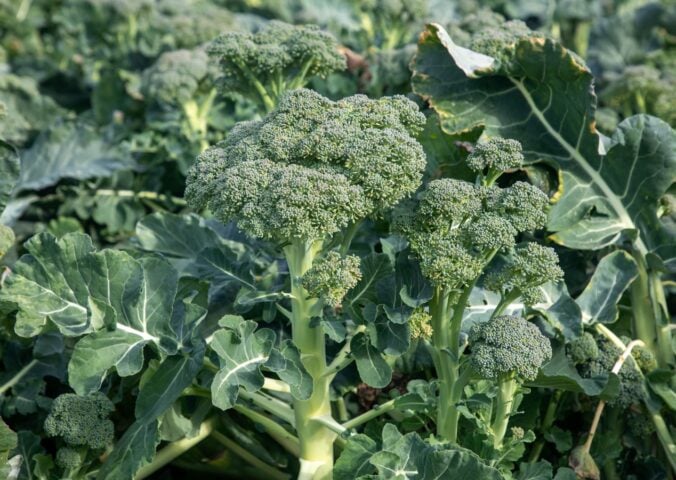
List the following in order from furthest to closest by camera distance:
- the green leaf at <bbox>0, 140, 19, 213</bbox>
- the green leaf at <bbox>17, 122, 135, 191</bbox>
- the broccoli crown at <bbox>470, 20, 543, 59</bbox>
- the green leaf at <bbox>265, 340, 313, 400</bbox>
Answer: the green leaf at <bbox>17, 122, 135, 191</bbox> < the broccoli crown at <bbox>470, 20, 543, 59</bbox> < the green leaf at <bbox>0, 140, 19, 213</bbox> < the green leaf at <bbox>265, 340, 313, 400</bbox>

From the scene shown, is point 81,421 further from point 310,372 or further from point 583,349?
point 583,349

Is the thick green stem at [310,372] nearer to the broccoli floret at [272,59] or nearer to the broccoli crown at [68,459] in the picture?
the broccoli crown at [68,459]

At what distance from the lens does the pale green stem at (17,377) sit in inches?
110

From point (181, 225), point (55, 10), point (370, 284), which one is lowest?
point (55, 10)

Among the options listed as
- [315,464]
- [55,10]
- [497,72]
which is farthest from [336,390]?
[55,10]

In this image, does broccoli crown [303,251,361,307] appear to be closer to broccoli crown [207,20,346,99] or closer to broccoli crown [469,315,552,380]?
broccoli crown [469,315,552,380]

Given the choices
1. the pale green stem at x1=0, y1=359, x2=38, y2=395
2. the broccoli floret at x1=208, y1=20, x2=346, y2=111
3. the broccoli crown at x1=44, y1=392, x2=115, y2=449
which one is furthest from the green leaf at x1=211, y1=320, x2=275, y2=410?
the broccoli floret at x1=208, y1=20, x2=346, y2=111

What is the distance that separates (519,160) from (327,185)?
1.60 feet

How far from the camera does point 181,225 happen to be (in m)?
2.93

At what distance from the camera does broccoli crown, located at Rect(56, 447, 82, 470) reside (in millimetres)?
2443

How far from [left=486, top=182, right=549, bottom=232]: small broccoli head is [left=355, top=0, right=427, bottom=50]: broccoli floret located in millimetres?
1959

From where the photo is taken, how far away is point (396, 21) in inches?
163

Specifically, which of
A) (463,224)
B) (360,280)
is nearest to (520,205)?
(463,224)

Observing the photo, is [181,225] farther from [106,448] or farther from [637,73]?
[637,73]
